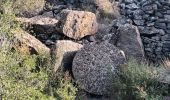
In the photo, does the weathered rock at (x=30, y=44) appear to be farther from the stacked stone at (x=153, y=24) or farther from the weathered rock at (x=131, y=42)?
the stacked stone at (x=153, y=24)

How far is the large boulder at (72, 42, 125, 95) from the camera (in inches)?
426

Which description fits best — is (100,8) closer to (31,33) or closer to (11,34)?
(31,33)

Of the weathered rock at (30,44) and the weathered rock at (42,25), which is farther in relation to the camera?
the weathered rock at (42,25)

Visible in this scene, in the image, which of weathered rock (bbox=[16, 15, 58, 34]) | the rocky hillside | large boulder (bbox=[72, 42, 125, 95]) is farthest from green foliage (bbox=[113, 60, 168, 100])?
weathered rock (bbox=[16, 15, 58, 34])

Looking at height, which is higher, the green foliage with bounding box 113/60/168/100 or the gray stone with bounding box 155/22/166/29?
the gray stone with bounding box 155/22/166/29

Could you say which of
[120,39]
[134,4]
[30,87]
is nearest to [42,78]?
[30,87]

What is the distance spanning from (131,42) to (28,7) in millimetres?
3145

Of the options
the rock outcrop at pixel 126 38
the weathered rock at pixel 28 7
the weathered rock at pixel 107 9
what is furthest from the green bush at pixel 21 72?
the weathered rock at pixel 107 9

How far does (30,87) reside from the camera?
29.8ft

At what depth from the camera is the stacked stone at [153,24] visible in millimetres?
12617

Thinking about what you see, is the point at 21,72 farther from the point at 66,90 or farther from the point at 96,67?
the point at 96,67

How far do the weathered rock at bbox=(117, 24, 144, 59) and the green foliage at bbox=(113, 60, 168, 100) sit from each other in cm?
139

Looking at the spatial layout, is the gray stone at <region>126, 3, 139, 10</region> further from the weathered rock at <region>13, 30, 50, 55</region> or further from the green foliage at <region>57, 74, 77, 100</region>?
the green foliage at <region>57, 74, 77, 100</region>

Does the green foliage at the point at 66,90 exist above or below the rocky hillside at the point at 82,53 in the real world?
below
